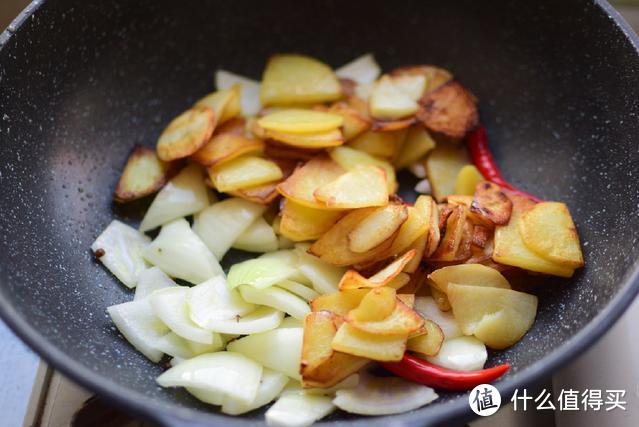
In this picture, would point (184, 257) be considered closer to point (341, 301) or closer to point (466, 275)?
point (341, 301)

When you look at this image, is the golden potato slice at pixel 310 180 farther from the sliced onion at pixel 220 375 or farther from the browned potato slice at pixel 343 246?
the sliced onion at pixel 220 375

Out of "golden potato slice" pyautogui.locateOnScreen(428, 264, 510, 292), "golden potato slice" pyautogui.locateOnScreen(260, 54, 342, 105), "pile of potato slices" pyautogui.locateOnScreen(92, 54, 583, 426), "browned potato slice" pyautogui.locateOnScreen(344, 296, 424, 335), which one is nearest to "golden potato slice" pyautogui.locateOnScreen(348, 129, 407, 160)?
"pile of potato slices" pyautogui.locateOnScreen(92, 54, 583, 426)

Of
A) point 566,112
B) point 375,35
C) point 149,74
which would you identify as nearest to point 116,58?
point 149,74

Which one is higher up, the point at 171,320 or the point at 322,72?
the point at 322,72

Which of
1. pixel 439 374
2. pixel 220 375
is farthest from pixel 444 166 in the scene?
pixel 220 375

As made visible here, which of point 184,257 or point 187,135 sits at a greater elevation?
point 187,135

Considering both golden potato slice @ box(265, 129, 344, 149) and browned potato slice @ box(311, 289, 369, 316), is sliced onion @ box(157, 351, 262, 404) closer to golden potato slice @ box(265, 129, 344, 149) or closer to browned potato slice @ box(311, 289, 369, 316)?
browned potato slice @ box(311, 289, 369, 316)

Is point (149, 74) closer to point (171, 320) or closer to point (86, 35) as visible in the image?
point (86, 35)
